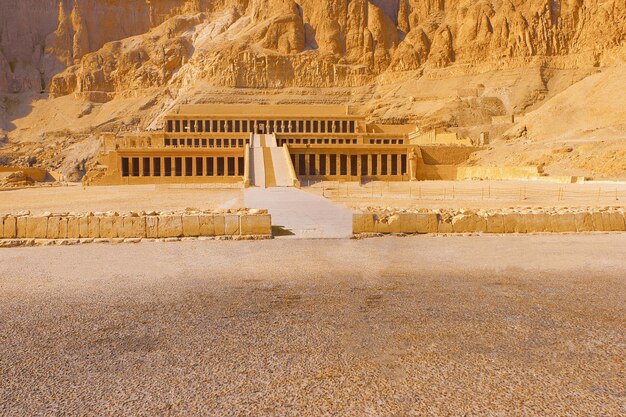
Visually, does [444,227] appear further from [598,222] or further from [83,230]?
[83,230]

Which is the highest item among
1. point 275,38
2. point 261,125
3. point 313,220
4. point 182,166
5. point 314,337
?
point 275,38

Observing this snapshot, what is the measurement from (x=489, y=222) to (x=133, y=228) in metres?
9.28

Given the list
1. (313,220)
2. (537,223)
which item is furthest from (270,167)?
(537,223)

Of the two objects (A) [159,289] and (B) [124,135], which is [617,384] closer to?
(A) [159,289]

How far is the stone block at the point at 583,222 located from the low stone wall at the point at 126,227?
325 inches

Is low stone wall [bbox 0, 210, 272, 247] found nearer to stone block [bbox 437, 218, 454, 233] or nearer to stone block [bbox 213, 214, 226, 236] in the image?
stone block [bbox 213, 214, 226, 236]

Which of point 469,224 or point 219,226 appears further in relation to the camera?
point 469,224

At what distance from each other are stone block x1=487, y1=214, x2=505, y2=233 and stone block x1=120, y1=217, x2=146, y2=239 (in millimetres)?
9013

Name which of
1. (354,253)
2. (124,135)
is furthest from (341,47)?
(354,253)

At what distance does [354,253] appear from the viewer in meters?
10.3

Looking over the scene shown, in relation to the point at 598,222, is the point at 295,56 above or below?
above

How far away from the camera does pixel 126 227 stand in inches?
479

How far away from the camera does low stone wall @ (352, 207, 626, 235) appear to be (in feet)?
42.5

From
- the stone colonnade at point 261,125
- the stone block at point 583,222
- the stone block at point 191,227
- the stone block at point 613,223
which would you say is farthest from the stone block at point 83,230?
the stone colonnade at point 261,125
